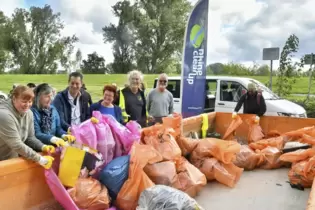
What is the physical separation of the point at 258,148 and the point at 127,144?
2.64 meters

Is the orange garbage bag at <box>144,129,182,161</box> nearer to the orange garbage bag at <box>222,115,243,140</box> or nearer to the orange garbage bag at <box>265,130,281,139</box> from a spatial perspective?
the orange garbage bag at <box>222,115,243,140</box>

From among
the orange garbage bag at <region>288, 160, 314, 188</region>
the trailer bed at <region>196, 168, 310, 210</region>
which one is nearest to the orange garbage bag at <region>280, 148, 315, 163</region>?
the orange garbage bag at <region>288, 160, 314, 188</region>

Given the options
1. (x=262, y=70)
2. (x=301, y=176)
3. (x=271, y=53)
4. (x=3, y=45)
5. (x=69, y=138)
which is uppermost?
(x=3, y=45)

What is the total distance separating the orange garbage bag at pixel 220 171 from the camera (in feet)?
13.4

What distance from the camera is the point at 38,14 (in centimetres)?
2925

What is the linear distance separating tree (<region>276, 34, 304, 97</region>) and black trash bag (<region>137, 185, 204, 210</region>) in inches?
434

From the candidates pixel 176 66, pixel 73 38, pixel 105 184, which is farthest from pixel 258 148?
pixel 176 66

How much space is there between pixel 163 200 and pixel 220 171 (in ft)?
5.20

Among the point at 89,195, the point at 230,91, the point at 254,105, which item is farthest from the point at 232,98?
the point at 89,195

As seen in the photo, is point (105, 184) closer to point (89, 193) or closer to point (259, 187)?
point (89, 193)

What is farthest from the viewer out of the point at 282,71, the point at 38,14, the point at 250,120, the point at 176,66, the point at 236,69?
the point at 176,66

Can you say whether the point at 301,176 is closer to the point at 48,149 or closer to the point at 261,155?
the point at 261,155

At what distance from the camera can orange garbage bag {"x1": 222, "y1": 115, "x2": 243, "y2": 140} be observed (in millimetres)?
5799

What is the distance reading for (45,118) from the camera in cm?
312
